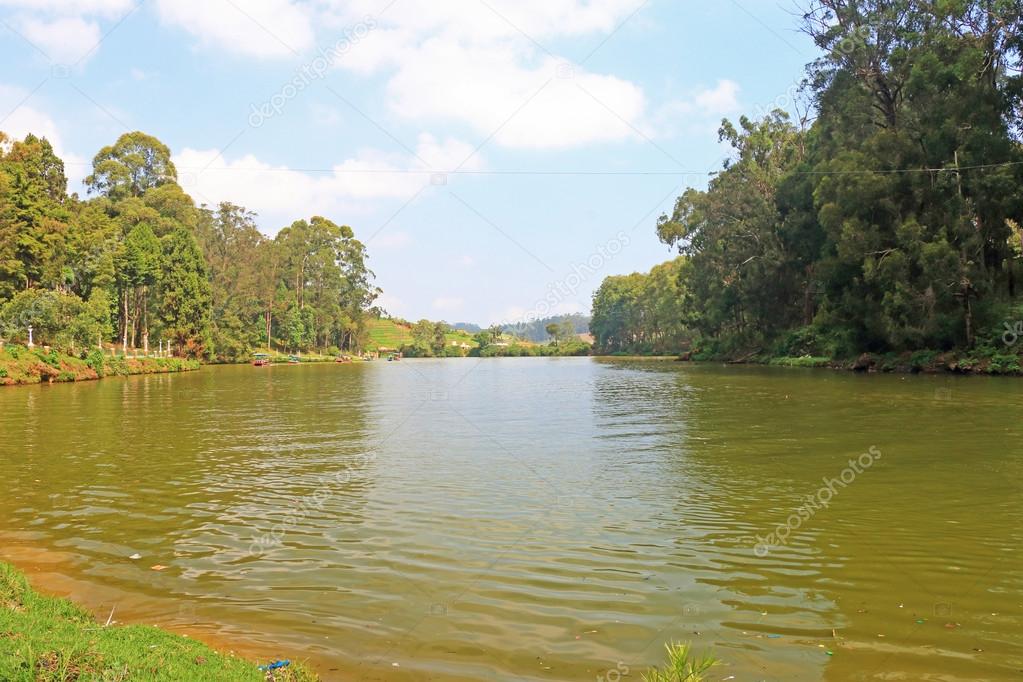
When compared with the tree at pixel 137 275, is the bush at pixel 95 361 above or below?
below

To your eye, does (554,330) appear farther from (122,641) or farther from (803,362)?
(122,641)

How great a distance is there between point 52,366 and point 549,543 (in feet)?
135

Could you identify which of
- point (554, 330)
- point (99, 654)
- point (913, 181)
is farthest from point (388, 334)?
point (99, 654)

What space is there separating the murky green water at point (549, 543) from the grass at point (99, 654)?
0.67 metres

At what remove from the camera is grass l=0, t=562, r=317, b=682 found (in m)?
3.93

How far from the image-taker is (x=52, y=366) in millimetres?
39438

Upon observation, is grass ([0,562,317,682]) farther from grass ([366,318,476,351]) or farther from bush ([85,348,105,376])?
grass ([366,318,476,351])

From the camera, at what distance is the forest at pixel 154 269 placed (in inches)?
1766

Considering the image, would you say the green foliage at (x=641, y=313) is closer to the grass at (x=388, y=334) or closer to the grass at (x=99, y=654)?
the grass at (x=388, y=334)

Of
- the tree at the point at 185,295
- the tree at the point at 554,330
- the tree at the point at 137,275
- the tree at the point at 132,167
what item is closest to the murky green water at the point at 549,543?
the tree at the point at 137,275

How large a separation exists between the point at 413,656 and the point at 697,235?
68378 millimetres

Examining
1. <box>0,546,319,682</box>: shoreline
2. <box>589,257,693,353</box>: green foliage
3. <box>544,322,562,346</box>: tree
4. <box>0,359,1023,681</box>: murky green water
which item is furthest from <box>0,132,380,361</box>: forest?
<box>544,322,562,346</box>: tree

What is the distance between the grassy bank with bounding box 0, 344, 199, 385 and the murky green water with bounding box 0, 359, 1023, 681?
22.6 metres

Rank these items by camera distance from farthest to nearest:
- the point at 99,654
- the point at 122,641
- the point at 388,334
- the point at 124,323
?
the point at 388,334, the point at 124,323, the point at 122,641, the point at 99,654
